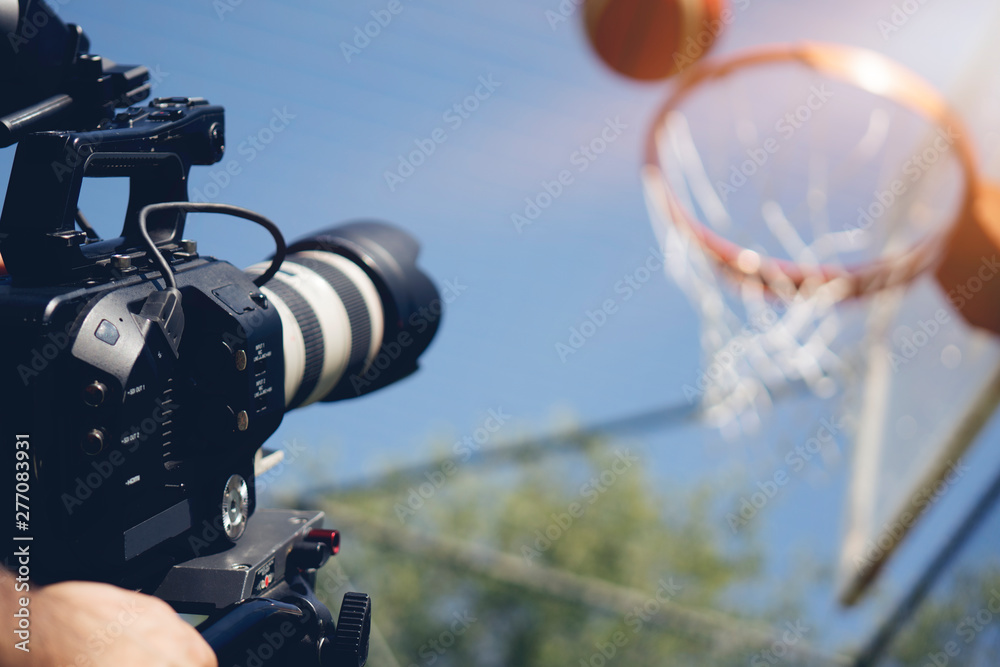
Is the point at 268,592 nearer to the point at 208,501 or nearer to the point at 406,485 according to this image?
the point at 208,501

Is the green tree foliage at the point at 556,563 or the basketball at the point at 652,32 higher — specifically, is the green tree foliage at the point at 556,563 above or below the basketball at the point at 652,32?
below

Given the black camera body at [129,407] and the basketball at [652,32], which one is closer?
the black camera body at [129,407]

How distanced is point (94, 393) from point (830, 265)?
2132mm

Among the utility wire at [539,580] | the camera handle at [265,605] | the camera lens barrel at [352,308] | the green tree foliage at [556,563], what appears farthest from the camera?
the green tree foliage at [556,563]

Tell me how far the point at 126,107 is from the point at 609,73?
1344 millimetres

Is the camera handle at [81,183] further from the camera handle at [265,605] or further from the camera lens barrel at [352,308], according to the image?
the camera handle at [265,605]

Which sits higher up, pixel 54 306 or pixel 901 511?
pixel 54 306

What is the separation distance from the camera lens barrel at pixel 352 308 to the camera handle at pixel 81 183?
152 mm

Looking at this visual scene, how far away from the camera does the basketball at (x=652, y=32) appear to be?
189cm

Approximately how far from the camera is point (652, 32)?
1.92 meters

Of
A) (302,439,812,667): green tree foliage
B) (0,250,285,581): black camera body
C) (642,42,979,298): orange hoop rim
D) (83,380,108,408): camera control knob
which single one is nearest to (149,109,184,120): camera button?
(0,250,285,581): black camera body

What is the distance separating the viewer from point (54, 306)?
0.63 meters

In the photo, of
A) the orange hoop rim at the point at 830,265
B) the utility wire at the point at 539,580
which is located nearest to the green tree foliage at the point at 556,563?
the utility wire at the point at 539,580

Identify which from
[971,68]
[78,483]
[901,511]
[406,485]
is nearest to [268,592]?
[78,483]
